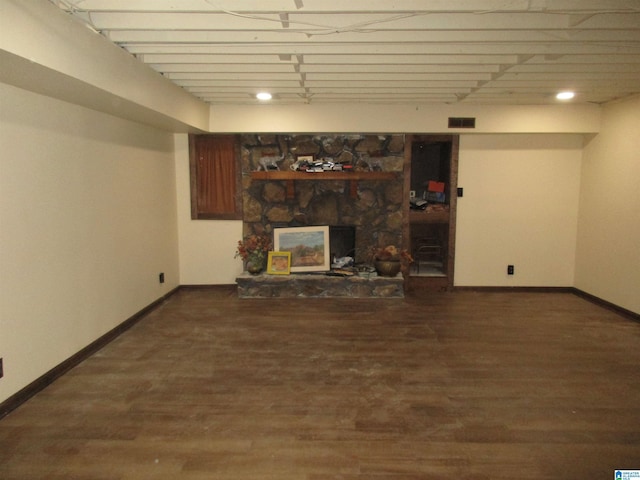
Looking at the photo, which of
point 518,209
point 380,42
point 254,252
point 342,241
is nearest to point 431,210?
point 518,209

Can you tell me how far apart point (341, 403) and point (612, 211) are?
3891 mm

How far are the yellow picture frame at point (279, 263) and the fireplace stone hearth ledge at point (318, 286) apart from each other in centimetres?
12

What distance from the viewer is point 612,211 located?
464cm

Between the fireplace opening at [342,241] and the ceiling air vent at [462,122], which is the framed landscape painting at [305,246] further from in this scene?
the ceiling air vent at [462,122]

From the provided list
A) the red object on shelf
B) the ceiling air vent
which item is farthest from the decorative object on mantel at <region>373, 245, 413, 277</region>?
the ceiling air vent

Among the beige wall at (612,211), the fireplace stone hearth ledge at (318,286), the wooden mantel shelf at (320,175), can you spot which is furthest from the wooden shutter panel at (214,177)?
the beige wall at (612,211)

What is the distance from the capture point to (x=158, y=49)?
2881 mm

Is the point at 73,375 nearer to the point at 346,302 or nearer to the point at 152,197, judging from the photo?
the point at 152,197

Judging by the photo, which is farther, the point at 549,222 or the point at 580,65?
the point at 549,222

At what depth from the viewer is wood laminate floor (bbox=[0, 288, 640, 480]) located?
2107 mm

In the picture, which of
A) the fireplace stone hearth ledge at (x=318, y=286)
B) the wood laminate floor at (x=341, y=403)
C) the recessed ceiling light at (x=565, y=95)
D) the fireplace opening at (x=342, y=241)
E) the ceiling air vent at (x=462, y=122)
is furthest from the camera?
the fireplace opening at (x=342, y=241)

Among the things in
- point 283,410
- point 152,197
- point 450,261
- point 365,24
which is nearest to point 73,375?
point 283,410

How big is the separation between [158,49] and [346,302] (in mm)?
3203

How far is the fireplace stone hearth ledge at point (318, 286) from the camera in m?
5.09
